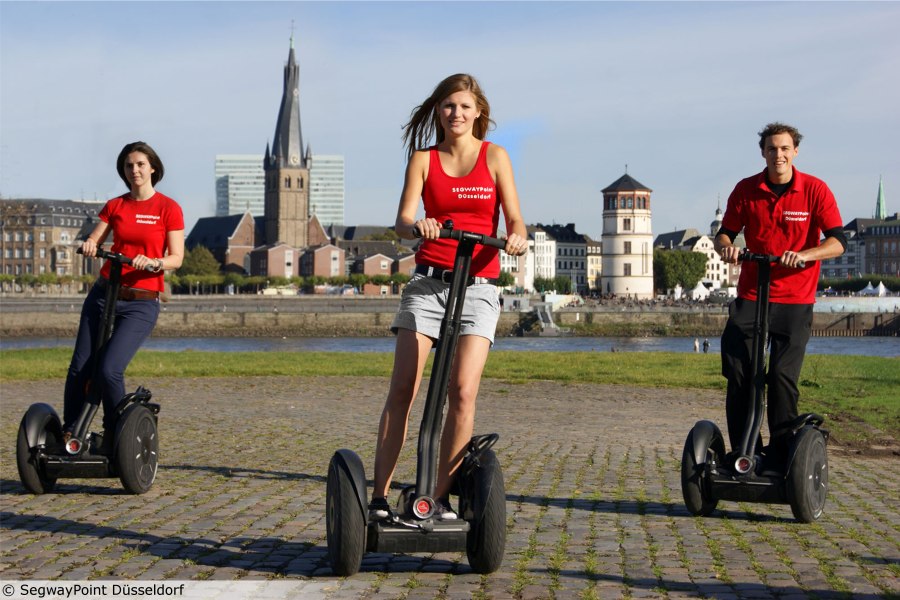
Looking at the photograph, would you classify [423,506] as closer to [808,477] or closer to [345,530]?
[345,530]

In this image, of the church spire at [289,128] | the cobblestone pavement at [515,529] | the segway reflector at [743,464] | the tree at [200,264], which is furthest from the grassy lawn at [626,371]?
the church spire at [289,128]

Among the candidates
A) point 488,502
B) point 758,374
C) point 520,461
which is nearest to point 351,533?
point 488,502

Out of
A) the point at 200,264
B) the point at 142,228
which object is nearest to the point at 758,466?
the point at 142,228

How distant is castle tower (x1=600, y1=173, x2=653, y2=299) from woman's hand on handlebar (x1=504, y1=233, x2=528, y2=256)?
16612cm

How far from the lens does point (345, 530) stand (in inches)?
192

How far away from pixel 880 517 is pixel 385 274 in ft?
536

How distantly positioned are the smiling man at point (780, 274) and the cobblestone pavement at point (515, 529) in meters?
0.62

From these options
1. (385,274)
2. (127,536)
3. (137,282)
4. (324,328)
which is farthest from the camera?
(385,274)

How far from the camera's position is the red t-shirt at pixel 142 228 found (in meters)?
7.59

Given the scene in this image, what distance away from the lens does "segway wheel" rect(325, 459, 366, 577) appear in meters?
4.89

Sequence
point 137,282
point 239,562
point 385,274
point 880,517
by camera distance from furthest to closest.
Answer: point 385,274, point 137,282, point 880,517, point 239,562

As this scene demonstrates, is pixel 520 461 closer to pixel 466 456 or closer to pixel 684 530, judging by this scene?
pixel 684 530

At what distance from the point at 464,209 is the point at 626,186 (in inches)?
6558

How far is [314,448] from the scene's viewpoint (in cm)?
1000
